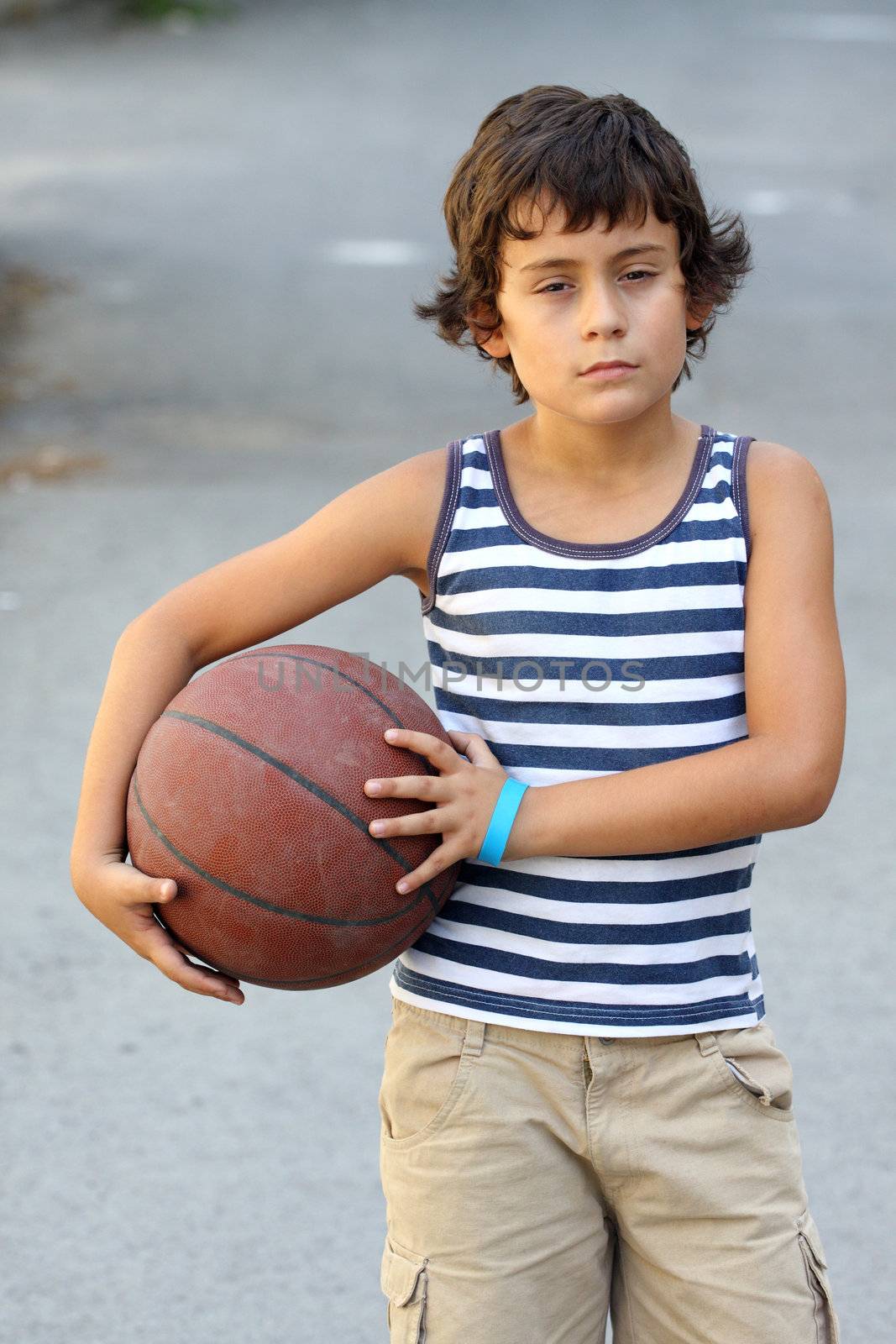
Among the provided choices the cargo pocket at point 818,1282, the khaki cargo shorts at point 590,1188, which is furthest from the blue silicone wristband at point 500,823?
the cargo pocket at point 818,1282

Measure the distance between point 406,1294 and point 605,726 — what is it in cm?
73

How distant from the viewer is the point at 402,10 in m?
21.9

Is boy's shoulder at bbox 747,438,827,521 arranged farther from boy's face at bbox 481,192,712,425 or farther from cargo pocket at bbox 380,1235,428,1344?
cargo pocket at bbox 380,1235,428,1344

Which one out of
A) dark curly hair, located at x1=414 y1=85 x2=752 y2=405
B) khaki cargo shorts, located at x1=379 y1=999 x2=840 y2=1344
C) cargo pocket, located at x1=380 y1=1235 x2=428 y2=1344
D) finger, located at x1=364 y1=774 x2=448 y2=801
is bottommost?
cargo pocket, located at x1=380 y1=1235 x2=428 y2=1344

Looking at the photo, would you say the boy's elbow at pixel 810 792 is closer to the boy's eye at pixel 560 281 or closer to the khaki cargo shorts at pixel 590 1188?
the khaki cargo shorts at pixel 590 1188

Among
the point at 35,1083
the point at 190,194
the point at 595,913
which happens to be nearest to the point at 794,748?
the point at 595,913

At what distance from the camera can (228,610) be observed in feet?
6.98

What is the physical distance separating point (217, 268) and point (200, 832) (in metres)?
8.90

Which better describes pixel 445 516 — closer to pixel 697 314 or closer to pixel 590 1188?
pixel 697 314

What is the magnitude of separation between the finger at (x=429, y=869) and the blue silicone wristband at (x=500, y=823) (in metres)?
0.04

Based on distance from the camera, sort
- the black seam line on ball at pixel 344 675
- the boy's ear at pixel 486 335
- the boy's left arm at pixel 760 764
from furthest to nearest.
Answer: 1. the boy's ear at pixel 486 335
2. the black seam line on ball at pixel 344 675
3. the boy's left arm at pixel 760 764

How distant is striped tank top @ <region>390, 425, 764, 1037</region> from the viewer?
1975mm

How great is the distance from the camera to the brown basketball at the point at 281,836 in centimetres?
195

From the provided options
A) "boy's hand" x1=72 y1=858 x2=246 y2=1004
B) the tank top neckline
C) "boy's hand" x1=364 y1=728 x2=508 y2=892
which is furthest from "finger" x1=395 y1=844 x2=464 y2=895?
the tank top neckline
